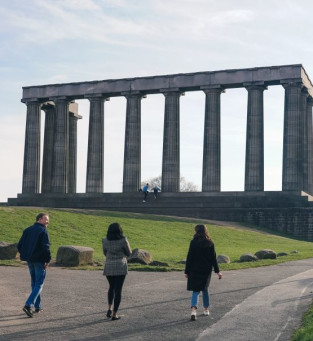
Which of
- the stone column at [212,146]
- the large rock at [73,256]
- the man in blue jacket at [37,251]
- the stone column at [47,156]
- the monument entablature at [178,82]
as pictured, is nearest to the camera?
the man in blue jacket at [37,251]

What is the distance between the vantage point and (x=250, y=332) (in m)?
15.8

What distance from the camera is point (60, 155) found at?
92.2 metres

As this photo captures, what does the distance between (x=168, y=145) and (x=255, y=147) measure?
10487 mm

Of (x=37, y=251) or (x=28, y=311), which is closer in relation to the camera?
(x=28, y=311)

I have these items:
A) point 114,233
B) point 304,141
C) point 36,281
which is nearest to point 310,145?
point 304,141

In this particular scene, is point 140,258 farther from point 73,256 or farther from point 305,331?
point 305,331

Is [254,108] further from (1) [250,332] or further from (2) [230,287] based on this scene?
(1) [250,332]

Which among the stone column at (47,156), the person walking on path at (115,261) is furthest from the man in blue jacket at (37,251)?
the stone column at (47,156)

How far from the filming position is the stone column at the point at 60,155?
9206 cm

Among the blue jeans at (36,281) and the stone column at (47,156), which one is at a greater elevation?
the stone column at (47,156)

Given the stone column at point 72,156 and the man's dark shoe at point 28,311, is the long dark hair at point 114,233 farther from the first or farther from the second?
the stone column at point 72,156

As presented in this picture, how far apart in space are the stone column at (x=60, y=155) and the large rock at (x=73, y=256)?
58353 millimetres

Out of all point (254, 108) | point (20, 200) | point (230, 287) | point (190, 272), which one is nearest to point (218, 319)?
point (190, 272)

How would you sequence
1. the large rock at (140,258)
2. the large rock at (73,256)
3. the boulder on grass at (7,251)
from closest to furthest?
the large rock at (73,256), the large rock at (140,258), the boulder on grass at (7,251)
